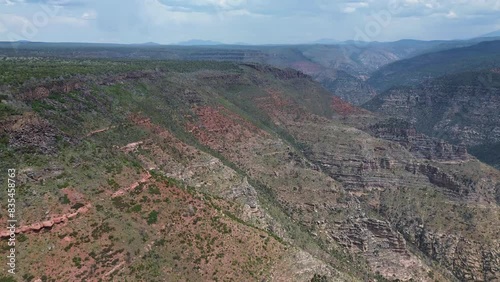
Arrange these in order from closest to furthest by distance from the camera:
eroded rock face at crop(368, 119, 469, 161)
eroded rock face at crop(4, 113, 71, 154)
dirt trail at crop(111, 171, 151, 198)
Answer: eroded rock face at crop(4, 113, 71, 154)
dirt trail at crop(111, 171, 151, 198)
eroded rock face at crop(368, 119, 469, 161)

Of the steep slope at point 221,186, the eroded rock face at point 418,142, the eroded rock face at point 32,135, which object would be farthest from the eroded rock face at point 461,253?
the eroded rock face at point 32,135

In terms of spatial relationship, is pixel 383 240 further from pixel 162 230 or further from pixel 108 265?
pixel 108 265

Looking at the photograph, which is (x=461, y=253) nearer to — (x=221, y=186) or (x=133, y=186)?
(x=221, y=186)

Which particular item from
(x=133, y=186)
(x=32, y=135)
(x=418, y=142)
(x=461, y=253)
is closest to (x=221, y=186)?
(x=133, y=186)

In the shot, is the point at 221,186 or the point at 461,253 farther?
the point at 461,253

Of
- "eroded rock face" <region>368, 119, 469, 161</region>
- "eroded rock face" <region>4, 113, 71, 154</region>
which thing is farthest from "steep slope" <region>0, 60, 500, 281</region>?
"eroded rock face" <region>368, 119, 469, 161</region>

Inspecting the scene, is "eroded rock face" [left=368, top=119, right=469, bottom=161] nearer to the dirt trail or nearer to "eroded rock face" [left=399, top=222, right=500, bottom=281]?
"eroded rock face" [left=399, top=222, right=500, bottom=281]

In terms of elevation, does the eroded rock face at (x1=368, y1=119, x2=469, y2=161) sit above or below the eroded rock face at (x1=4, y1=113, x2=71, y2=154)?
below

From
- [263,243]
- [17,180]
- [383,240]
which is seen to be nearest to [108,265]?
[17,180]

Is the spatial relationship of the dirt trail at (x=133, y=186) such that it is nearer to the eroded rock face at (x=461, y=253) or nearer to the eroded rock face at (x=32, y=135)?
the eroded rock face at (x=32, y=135)
